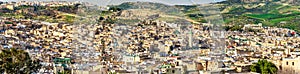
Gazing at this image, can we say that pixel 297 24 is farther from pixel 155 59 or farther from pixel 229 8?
pixel 155 59

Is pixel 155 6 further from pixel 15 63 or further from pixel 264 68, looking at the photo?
pixel 264 68

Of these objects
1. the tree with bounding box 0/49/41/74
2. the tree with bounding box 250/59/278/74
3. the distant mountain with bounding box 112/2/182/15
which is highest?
the distant mountain with bounding box 112/2/182/15

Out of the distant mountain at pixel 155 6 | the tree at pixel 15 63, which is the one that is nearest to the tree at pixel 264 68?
the tree at pixel 15 63

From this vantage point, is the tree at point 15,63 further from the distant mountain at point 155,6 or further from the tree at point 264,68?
the distant mountain at point 155,6

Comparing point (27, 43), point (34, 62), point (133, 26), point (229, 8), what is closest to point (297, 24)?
point (229, 8)

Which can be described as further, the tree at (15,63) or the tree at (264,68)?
the tree at (264,68)

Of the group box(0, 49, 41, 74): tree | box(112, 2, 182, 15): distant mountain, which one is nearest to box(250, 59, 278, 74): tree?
box(0, 49, 41, 74): tree

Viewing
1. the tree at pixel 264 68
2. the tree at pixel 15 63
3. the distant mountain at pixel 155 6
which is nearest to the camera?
the distant mountain at pixel 155 6

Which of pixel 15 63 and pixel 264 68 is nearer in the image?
pixel 15 63

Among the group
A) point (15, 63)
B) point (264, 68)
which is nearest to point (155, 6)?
point (15, 63)

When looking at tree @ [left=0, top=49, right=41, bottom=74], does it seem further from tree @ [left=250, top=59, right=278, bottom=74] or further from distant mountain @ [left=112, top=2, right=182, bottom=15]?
distant mountain @ [left=112, top=2, right=182, bottom=15]

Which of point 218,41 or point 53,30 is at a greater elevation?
point 218,41
